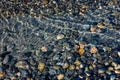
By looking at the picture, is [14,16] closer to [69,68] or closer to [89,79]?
[69,68]

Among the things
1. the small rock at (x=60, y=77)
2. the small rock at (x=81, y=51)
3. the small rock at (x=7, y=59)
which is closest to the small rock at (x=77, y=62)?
the small rock at (x=81, y=51)

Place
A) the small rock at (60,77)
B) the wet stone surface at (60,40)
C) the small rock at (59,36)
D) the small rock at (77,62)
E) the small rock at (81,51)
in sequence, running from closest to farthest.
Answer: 1. the small rock at (60,77)
2. the wet stone surface at (60,40)
3. the small rock at (77,62)
4. the small rock at (81,51)
5. the small rock at (59,36)

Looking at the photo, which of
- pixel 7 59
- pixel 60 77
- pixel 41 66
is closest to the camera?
pixel 60 77

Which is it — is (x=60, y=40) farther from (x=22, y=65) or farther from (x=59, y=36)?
(x=22, y=65)

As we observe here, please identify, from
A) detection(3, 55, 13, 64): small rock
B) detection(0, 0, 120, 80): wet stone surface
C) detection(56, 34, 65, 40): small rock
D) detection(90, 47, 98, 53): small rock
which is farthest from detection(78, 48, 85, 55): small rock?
detection(3, 55, 13, 64): small rock

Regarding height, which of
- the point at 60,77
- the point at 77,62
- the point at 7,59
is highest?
the point at 7,59

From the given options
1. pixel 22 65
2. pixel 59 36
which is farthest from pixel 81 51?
pixel 22 65

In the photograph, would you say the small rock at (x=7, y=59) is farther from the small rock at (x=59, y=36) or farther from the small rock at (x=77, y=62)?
the small rock at (x=77, y=62)

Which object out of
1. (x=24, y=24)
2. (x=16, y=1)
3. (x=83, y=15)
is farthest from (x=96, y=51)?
(x=16, y=1)
